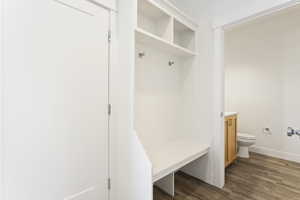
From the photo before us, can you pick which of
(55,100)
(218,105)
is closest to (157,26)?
(218,105)

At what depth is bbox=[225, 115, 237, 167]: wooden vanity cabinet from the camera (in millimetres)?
2574

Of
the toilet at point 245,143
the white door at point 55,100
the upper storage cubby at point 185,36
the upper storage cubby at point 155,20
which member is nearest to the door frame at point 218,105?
the upper storage cubby at point 185,36

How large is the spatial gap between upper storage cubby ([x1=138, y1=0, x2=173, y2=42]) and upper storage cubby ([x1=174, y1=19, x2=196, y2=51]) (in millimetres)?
342

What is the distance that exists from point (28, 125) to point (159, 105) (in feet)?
4.91

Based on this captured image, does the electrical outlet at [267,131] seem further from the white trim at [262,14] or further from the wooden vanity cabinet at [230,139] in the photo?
the white trim at [262,14]

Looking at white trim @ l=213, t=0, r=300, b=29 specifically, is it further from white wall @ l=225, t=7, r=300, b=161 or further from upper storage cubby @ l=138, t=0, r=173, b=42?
white wall @ l=225, t=7, r=300, b=161

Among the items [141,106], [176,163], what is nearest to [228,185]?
[176,163]

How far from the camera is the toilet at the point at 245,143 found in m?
3.05

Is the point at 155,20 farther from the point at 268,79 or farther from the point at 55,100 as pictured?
the point at 268,79

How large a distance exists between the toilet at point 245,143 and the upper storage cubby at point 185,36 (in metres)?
2.02

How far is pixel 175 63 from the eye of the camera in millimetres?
2502

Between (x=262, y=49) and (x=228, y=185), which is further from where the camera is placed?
(x=262, y=49)

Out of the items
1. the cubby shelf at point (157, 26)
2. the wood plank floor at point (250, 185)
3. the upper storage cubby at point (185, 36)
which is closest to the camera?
the cubby shelf at point (157, 26)

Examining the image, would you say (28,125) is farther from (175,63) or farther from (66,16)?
(175,63)
